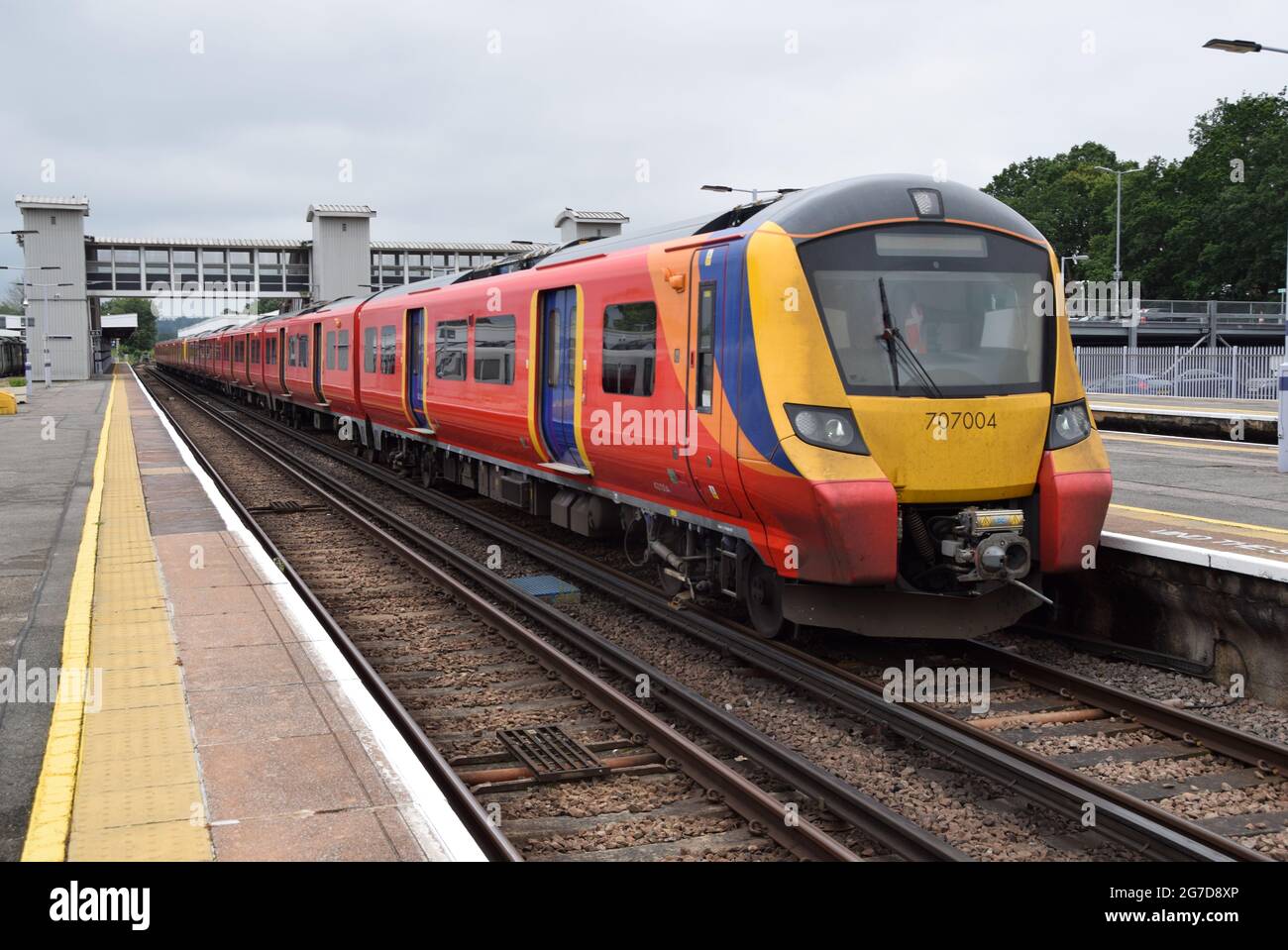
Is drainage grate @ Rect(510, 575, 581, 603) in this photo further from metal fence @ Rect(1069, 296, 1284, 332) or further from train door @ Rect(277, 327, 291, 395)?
metal fence @ Rect(1069, 296, 1284, 332)

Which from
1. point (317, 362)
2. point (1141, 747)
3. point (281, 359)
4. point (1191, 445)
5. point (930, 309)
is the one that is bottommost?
point (1141, 747)

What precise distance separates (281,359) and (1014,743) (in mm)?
25657

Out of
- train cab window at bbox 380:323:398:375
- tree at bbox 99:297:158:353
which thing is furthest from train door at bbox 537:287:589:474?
tree at bbox 99:297:158:353

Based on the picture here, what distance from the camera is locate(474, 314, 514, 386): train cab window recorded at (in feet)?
40.6

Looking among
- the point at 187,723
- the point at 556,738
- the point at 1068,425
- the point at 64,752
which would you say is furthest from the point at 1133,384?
the point at 64,752

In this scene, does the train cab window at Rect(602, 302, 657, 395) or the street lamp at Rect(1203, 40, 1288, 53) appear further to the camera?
the street lamp at Rect(1203, 40, 1288, 53)

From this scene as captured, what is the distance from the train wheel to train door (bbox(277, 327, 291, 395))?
22.4m

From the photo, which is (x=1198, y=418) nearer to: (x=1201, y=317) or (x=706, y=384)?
(x=706, y=384)

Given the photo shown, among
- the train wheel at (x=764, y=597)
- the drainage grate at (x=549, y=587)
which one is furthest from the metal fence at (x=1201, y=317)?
the train wheel at (x=764, y=597)

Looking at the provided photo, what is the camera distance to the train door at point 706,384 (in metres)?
7.93

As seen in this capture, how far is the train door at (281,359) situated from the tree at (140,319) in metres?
149

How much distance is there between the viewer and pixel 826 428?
7195 mm
